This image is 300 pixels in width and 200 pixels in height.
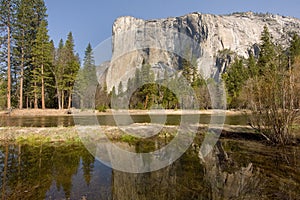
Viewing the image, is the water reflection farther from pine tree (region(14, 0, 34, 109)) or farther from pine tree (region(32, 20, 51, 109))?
pine tree (region(32, 20, 51, 109))

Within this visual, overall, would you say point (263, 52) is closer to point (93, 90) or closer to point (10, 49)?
point (93, 90)

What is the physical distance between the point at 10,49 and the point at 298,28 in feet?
557

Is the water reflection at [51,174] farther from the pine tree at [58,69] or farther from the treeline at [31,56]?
the pine tree at [58,69]

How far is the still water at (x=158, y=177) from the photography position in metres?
4.84

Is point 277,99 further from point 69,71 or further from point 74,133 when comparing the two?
point 69,71

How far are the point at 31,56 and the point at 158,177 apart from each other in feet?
114

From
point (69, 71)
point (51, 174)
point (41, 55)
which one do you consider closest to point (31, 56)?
point (41, 55)

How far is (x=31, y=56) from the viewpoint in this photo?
34.1 m

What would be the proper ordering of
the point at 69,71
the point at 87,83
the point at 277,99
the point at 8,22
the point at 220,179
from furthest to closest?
the point at 87,83
the point at 69,71
the point at 8,22
the point at 277,99
the point at 220,179

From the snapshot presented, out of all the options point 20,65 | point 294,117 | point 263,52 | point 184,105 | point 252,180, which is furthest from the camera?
point 184,105

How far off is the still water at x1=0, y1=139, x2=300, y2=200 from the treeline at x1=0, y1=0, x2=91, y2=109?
981 inches

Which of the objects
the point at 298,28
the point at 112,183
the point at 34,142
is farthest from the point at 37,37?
the point at 298,28

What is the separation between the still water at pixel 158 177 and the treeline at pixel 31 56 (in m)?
24.9

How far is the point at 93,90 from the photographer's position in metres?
44.4
